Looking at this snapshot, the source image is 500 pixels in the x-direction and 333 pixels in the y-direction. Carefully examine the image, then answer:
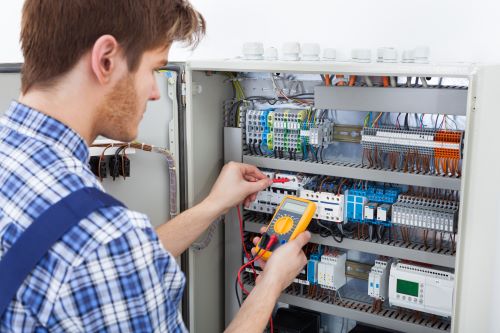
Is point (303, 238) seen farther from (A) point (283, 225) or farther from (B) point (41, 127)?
(B) point (41, 127)

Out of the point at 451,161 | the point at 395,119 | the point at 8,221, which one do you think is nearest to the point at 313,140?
the point at 395,119

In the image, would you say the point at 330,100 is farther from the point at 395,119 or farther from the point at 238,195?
the point at 238,195

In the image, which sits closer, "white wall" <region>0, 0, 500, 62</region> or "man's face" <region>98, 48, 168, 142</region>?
"man's face" <region>98, 48, 168, 142</region>

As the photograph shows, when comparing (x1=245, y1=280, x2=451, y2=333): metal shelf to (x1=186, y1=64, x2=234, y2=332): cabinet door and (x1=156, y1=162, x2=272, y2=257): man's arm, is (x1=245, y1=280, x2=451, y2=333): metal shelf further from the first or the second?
(x1=156, y1=162, x2=272, y2=257): man's arm

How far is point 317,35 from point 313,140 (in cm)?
43

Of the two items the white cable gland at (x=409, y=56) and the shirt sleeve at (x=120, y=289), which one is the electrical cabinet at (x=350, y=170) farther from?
the shirt sleeve at (x=120, y=289)

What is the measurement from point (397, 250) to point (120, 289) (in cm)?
104

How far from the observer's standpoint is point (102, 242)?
82cm

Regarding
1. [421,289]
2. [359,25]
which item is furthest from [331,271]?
[359,25]

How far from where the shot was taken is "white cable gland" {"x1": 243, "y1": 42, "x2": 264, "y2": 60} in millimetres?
1682

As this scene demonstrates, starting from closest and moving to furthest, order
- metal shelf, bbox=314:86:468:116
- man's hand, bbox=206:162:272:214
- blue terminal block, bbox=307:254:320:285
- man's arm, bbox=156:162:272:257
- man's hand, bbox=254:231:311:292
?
man's hand, bbox=254:231:311:292, metal shelf, bbox=314:86:468:116, man's arm, bbox=156:162:272:257, man's hand, bbox=206:162:272:214, blue terminal block, bbox=307:254:320:285

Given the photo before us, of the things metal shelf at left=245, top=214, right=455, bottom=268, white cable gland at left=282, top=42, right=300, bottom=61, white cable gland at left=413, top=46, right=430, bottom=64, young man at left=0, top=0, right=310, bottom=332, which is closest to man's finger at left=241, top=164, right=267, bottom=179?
metal shelf at left=245, top=214, right=455, bottom=268

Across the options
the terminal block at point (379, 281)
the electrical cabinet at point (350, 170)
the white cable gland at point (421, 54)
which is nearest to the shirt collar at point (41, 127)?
the electrical cabinet at point (350, 170)

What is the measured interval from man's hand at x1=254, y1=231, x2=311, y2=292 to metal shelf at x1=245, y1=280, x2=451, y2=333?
1.05 feet
